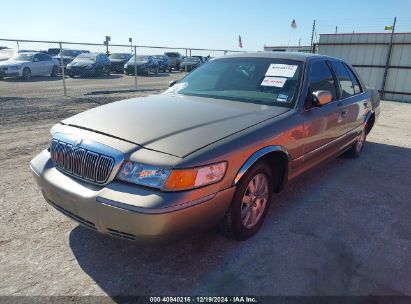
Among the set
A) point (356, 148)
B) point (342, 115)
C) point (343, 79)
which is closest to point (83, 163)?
point (342, 115)

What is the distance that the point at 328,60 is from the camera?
457cm

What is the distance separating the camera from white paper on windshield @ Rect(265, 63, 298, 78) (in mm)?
3828

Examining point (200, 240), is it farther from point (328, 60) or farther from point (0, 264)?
point (328, 60)

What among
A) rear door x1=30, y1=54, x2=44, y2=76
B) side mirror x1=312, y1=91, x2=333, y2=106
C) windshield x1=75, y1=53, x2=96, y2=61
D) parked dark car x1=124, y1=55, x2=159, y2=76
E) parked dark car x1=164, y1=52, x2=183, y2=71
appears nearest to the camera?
side mirror x1=312, y1=91, x2=333, y2=106

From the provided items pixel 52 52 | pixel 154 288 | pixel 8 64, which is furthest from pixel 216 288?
pixel 52 52

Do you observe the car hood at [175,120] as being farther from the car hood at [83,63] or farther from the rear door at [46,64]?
the car hood at [83,63]

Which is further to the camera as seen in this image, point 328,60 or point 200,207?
point 328,60

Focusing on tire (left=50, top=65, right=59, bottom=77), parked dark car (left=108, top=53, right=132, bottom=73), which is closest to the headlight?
tire (left=50, top=65, right=59, bottom=77)

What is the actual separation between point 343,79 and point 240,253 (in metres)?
3.08

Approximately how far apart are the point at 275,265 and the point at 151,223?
3.79 feet

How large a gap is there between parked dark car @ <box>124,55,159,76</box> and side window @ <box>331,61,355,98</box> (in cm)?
2078

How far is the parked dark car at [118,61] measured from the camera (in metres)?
25.9

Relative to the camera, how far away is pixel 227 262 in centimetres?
284

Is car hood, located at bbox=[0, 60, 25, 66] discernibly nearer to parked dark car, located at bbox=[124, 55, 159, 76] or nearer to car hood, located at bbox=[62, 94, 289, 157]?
parked dark car, located at bbox=[124, 55, 159, 76]
